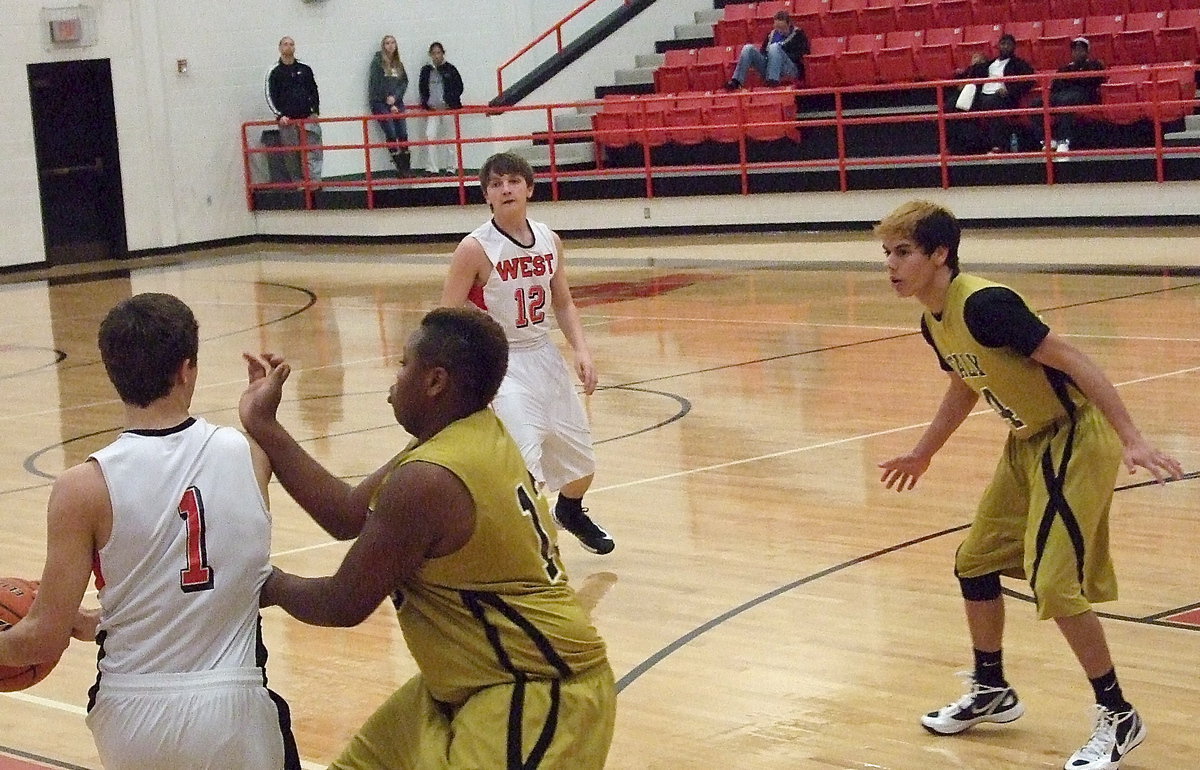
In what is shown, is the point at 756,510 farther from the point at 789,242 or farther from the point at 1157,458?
the point at 789,242

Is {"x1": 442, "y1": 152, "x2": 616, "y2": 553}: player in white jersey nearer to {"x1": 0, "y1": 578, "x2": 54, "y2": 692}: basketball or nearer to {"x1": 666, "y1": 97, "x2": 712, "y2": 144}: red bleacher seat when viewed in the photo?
{"x1": 0, "y1": 578, "x2": 54, "y2": 692}: basketball

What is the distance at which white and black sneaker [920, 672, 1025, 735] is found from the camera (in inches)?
199

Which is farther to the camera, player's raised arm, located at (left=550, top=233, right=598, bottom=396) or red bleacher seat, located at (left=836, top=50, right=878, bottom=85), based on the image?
red bleacher seat, located at (left=836, top=50, right=878, bottom=85)

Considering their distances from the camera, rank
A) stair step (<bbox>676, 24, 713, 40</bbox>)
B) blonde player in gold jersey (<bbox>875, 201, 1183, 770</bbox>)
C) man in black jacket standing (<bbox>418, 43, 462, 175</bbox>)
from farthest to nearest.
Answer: man in black jacket standing (<bbox>418, 43, 462, 175</bbox>)
stair step (<bbox>676, 24, 713, 40</bbox>)
blonde player in gold jersey (<bbox>875, 201, 1183, 770</bbox>)

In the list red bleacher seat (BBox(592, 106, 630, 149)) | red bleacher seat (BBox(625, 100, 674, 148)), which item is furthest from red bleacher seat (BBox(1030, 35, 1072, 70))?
red bleacher seat (BBox(592, 106, 630, 149))

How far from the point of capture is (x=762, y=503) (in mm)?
8203

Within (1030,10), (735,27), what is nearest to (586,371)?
(1030,10)

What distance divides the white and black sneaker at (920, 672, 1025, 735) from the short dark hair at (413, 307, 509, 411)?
7.47 ft

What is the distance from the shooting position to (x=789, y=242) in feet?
63.2

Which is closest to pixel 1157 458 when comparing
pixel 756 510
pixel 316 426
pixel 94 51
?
pixel 756 510

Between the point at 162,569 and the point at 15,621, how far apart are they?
1.74 feet

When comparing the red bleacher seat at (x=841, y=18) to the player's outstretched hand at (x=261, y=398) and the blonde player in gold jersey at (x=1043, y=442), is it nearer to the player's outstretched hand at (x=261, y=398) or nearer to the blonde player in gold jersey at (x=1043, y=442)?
the blonde player in gold jersey at (x=1043, y=442)

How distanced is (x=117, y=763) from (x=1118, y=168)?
52.0 feet

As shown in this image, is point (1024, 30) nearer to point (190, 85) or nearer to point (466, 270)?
point (190, 85)
